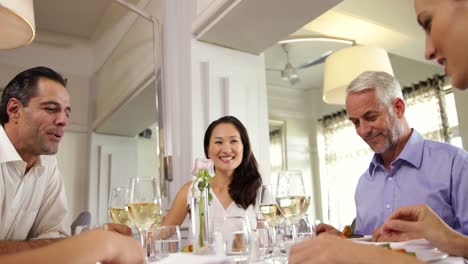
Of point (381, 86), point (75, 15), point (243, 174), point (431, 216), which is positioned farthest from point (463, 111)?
point (75, 15)

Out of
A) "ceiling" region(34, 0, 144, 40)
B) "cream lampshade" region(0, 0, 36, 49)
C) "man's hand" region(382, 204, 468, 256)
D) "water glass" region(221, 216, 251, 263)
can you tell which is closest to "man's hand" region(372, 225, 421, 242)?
"man's hand" region(382, 204, 468, 256)

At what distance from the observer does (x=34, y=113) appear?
145 cm

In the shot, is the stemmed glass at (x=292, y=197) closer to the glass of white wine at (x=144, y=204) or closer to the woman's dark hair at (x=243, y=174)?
the glass of white wine at (x=144, y=204)

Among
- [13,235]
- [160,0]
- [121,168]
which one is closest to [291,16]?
[160,0]

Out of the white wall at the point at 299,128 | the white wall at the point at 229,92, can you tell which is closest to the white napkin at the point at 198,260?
the white wall at the point at 229,92

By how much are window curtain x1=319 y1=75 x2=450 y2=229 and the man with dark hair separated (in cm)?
348

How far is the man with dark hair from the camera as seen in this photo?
136 centimetres

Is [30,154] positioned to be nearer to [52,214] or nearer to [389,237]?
[52,214]

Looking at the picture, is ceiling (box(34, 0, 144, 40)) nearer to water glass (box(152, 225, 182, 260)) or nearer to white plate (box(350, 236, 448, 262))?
water glass (box(152, 225, 182, 260))

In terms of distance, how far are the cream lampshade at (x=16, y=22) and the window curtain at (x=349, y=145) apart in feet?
11.9

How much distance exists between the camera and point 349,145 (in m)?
4.87

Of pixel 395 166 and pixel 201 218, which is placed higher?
pixel 395 166

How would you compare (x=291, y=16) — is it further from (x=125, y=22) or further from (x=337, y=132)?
(x=337, y=132)

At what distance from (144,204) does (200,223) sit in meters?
0.15
